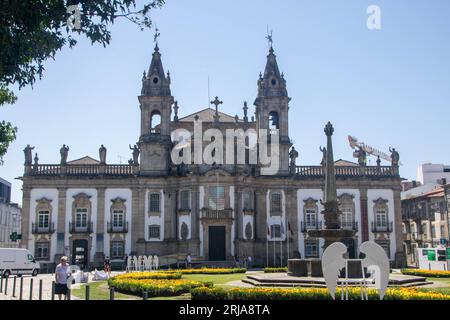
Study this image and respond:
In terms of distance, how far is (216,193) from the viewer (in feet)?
A: 150

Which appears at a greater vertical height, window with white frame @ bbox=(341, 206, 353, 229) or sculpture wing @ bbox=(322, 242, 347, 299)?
window with white frame @ bbox=(341, 206, 353, 229)

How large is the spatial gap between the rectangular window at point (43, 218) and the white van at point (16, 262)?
10668 millimetres

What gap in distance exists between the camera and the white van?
110 ft

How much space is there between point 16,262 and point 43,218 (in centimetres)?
1258

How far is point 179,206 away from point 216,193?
3.52 m

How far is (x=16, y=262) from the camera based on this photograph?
34281 millimetres

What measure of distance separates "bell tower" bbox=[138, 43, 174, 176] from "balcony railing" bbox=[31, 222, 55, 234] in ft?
29.4

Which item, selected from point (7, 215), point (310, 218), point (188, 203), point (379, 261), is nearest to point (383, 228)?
point (310, 218)

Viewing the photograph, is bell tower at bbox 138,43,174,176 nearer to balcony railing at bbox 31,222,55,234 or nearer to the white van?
balcony railing at bbox 31,222,55,234

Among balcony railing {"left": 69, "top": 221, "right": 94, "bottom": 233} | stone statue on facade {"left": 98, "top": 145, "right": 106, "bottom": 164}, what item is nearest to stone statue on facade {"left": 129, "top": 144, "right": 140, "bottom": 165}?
stone statue on facade {"left": 98, "top": 145, "right": 106, "bottom": 164}

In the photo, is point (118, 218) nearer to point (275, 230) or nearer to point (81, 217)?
point (81, 217)

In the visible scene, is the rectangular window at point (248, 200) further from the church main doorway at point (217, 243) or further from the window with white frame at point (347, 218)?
the window with white frame at point (347, 218)
